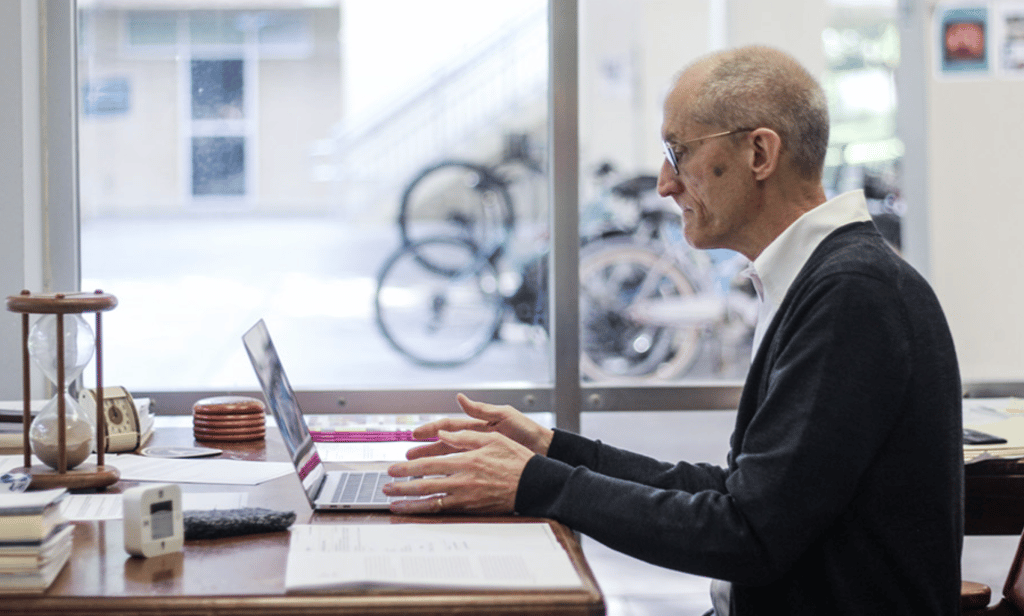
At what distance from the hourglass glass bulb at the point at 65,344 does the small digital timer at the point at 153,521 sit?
365 mm

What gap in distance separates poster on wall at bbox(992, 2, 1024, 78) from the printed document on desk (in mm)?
2508

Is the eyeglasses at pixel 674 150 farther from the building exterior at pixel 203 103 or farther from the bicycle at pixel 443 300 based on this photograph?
the bicycle at pixel 443 300

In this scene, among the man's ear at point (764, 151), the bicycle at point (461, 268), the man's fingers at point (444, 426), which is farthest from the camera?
the bicycle at point (461, 268)

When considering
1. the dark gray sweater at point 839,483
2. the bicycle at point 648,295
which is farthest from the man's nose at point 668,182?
the bicycle at point 648,295

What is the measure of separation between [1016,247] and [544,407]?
1.61m

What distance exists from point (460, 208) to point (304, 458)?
11.5 ft

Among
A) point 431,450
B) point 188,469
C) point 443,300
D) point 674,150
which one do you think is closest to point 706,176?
point 674,150

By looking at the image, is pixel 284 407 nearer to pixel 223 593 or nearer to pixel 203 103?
pixel 223 593

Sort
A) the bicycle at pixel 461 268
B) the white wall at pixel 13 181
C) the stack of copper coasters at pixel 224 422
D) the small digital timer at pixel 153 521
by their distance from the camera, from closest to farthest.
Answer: the small digital timer at pixel 153 521 → the stack of copper coasters at pixel 224 422 → the white wall at pixel 13 181 → the bicycle at pixel 461 268

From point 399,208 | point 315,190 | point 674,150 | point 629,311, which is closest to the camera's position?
point 674,150

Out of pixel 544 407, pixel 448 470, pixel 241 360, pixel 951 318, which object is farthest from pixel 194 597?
pixel 951 318

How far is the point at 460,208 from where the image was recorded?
16.0 feet

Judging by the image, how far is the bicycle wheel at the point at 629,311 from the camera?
4910 millimetres

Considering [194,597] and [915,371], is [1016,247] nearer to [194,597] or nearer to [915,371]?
[915,371]
